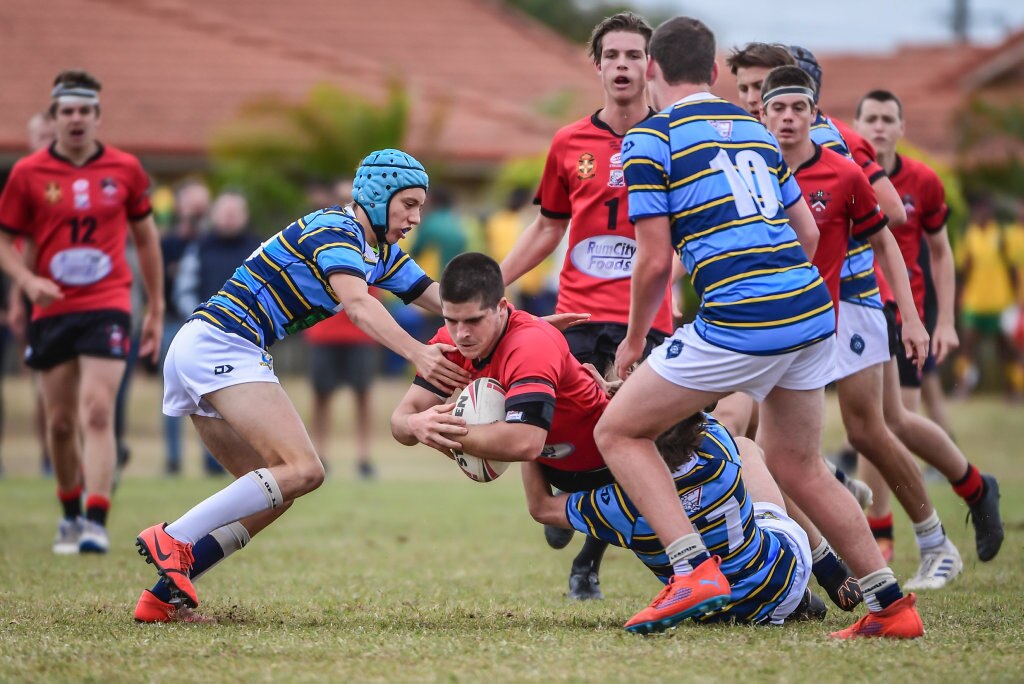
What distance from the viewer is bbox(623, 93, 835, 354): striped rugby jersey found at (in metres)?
5.05

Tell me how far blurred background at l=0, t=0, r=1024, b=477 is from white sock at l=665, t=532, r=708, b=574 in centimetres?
874

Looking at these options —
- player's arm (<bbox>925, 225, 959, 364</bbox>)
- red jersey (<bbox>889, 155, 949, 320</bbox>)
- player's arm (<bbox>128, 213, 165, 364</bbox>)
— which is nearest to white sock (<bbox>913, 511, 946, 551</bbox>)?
player's arm (<bbox>925, 225, 959, 364</bbox>)

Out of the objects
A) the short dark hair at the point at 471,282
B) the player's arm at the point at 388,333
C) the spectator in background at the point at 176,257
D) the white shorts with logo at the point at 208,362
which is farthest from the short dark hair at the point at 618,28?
the spectator in background at the point at 176,257

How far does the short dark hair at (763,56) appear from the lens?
6754 mm

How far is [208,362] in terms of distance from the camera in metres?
5.75

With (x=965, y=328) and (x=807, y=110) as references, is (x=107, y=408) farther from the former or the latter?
(x=965, y=328)

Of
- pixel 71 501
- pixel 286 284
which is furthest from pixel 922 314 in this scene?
pixel 71 501

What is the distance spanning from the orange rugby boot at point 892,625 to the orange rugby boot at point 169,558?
2.59 meters

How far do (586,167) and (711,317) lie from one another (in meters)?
1.85

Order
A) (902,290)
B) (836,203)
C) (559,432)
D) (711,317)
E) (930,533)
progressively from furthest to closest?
(930,533), (836,203), (902,290), (559,432), (711,317)

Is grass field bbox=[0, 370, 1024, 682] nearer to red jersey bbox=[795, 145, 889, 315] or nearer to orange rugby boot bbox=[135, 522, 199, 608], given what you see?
orange rugby boot bbox=[135, 522, 199, 608]

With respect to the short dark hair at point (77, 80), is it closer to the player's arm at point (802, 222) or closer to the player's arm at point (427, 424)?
the player's arm at point (427, 424)

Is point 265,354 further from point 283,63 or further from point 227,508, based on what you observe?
point 283,63

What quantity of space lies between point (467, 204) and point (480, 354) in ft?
65.4
